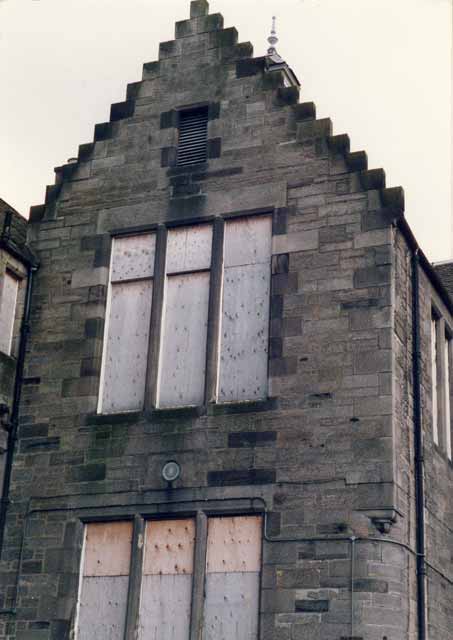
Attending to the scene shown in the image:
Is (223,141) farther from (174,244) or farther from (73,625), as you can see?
(73,625)

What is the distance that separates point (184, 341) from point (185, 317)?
392mm

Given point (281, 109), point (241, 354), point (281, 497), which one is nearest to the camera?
point (281, 497)

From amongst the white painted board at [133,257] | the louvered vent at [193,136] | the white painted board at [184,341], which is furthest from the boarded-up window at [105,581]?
the louvered vent at [193,136]

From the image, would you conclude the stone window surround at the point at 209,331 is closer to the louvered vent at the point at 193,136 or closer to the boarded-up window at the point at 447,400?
the louvered vent at the point at 193,136

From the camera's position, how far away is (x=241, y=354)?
16.7 meters

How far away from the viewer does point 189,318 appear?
17.3 metres

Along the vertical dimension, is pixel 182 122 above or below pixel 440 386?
above

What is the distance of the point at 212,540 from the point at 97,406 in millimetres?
2851

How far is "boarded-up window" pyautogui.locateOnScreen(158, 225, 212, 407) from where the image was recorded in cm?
1691

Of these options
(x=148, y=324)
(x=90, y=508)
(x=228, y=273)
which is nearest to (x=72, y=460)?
(x=90, y=508)

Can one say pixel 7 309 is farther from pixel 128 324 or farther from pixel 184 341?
pixel 184 341

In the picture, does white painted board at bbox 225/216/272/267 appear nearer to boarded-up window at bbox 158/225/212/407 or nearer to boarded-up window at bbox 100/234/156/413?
boarded-up window at bbox 158/225/212/407

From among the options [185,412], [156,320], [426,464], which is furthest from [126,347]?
[426,464]

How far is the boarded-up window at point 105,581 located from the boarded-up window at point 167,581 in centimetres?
32
